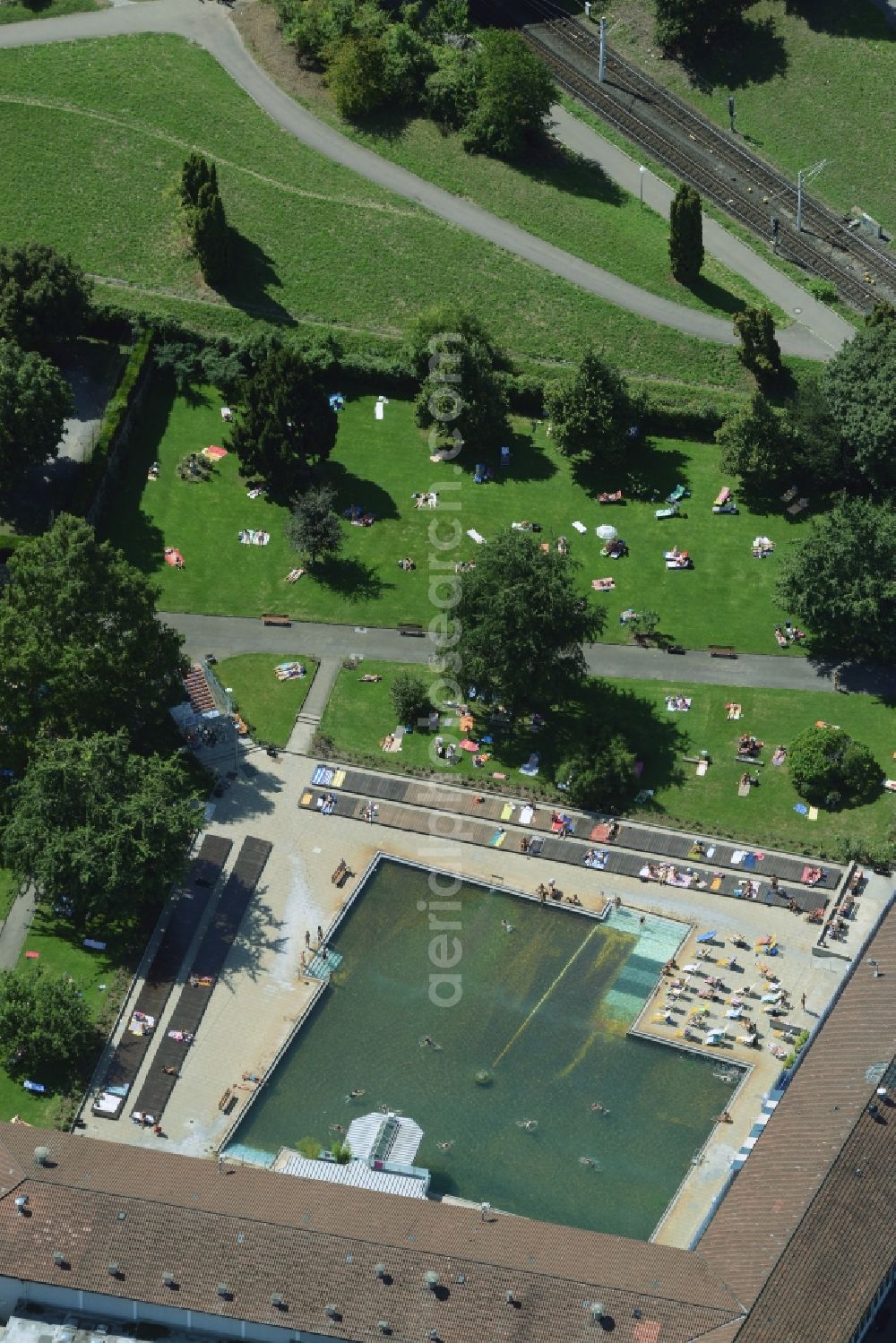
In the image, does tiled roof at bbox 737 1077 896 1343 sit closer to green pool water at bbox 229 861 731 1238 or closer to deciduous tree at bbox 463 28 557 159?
green pool water at bbox 229 861 731 1238

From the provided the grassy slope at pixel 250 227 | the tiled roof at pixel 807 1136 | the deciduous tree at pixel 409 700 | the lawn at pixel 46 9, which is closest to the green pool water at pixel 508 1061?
the tiled roof at pixel 807 1136

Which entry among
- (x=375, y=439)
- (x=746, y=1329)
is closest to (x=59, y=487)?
(x=375, y=439)

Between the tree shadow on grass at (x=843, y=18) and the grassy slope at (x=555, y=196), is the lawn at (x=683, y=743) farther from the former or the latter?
the tree shadow on grass at (x=843, y=18)

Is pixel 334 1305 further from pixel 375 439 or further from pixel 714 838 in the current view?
pixel 375 439

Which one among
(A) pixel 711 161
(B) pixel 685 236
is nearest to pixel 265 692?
(B) pixel 685 236

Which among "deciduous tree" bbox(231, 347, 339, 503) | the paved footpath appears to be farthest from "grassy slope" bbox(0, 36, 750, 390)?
the paved footpath

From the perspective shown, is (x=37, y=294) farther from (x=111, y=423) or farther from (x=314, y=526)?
(x=314, y=526)
